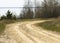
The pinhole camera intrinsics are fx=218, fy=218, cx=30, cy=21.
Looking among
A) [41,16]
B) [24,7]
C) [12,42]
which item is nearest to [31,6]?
[24,7]

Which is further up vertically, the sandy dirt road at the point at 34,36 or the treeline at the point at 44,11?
the sandy dirt road at the point at 34,36

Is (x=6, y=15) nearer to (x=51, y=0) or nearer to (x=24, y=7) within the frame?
(x=24, y=7)

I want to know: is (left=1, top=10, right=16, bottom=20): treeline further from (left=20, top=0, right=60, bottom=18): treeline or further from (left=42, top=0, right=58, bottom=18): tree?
(left=42, top=0, right=58, bottom=18): tree

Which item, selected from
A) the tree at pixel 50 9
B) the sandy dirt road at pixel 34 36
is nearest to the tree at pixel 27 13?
the tree at pixel 50 9

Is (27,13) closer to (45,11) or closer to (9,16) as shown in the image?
(45,11)

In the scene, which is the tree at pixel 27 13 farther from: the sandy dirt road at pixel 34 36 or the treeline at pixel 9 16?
the sandy dirt road at pixel 34 36

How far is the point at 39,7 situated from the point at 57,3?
488cm

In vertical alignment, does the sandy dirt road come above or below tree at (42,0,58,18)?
above

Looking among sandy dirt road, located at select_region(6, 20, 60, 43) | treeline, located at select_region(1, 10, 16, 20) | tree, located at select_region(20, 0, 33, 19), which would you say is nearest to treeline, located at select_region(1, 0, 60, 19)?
tree, located at select_region(20, 0, 33, 19)

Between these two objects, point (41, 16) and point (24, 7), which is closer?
point (41, 16)

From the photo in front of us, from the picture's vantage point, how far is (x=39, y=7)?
190ft

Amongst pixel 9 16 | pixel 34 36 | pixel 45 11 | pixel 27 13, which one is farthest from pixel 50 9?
pixel 34 36

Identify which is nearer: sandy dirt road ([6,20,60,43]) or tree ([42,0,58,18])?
sandy dirt road ([6,20,60,43])

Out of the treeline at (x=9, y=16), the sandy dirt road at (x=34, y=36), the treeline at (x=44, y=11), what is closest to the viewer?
the sandy dirt road at (x=34, y=36)
